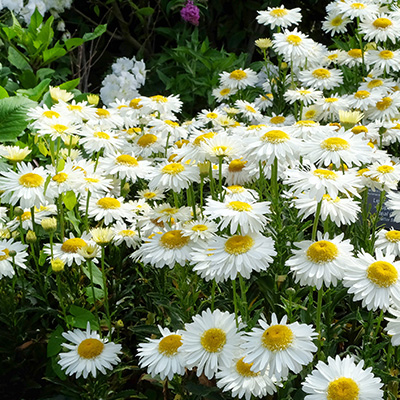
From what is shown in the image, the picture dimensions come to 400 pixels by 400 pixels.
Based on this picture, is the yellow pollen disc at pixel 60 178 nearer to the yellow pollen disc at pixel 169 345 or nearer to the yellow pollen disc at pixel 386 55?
the yellow pollen disc at pixel 169 345

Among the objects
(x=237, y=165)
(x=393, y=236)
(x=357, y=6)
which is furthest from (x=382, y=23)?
(x=393, y=236)

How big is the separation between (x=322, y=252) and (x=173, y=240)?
43 cm

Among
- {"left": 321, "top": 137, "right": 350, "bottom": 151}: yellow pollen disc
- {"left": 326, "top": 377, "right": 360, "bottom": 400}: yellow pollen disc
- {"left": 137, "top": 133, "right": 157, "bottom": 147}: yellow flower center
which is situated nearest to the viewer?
{"left": 326, "top": 377, "right": 360, "bottom": 400}: yellow pollen disc

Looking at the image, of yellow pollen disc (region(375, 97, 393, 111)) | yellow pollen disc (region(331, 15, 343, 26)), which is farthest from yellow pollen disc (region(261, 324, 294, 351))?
yellow pollen disc (region(331, 15, 343, 26))

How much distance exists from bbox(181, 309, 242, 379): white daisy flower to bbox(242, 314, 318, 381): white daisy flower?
8 centimetres

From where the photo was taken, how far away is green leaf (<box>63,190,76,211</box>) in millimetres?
1932

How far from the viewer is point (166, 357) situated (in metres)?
1.48

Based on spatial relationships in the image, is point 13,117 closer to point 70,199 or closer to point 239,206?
A: point 70,199

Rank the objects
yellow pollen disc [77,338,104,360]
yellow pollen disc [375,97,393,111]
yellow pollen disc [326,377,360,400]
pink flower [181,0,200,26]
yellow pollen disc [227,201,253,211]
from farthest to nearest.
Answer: pink flower [181,0,200,26], yellow pollen disc [375,97,393,111], yellow pollen disc [77,338,104,360], yellow pollen disc [227,201,253,211], yellow pollen disc [326,377,360,400]

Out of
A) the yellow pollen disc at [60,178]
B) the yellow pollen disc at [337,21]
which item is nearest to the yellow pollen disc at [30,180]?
the yellow pollen disc at [60,178]

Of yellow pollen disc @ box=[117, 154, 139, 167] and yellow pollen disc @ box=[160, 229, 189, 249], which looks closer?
yellow pollen disc @ box=[160, 229, 189, 249]

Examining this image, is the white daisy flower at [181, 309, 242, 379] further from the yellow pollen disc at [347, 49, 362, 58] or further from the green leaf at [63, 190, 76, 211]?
the yellow pollen disc at [347, 49, 362, 58]

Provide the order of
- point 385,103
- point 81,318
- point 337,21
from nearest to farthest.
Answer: point 81,318, point 385,103, point 337,21

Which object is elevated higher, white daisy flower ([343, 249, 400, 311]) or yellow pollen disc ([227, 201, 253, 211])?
yellow pollen disc ([227, 201, 253, 211])
